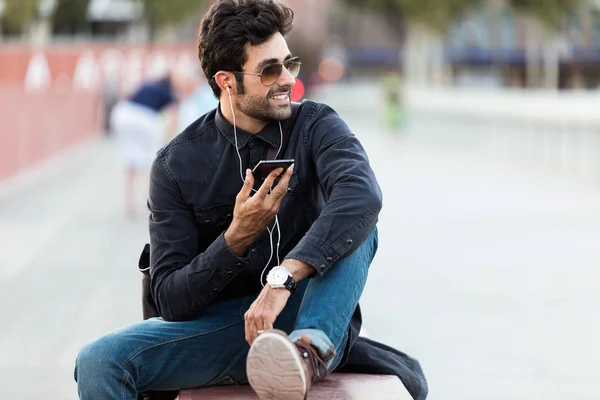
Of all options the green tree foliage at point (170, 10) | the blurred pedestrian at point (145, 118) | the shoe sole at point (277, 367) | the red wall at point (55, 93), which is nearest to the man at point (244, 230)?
the shoe sole at point (277, 367)

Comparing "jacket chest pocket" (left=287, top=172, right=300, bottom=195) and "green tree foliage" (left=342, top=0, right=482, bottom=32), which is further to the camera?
"green tree foliage" (left=342, top=0, right=482, bottom=32)

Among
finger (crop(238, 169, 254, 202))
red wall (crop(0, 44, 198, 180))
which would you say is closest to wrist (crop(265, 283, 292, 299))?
finger (crop(238, 169, 254, 202))

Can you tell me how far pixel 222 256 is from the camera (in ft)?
12.1

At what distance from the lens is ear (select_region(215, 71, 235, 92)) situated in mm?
3973

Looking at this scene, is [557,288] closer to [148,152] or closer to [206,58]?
[206,58]

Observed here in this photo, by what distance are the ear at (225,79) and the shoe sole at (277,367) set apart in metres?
0.97

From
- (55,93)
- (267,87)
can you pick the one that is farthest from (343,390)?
(55,93)

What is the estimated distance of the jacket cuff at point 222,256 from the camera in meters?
3.68

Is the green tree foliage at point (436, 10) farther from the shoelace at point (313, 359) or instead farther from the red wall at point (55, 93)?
the shoelace at point (313, 359)

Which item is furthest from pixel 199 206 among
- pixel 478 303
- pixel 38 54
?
pixel 38 54

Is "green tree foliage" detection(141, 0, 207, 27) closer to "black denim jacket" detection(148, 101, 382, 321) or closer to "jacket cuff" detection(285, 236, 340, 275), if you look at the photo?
"black denim jacket" detection(148, 101, 382, 321)

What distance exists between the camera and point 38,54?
1323 inches

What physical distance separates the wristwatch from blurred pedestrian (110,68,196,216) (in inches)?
348

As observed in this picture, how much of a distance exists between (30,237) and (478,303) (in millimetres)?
5009
